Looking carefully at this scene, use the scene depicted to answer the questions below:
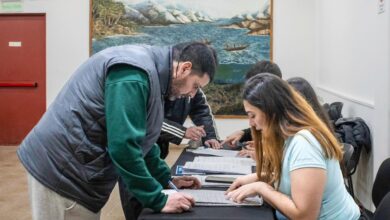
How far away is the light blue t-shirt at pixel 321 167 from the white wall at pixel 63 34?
4.83m

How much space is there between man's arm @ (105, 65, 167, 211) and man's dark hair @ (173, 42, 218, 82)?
174 millimetres

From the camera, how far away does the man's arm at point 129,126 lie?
1.25m

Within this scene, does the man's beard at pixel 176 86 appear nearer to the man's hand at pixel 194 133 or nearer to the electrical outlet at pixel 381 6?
the man's hand at pixel 194 133

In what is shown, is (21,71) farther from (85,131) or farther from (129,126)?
(129,126)

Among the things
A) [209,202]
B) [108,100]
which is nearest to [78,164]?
[108,100]

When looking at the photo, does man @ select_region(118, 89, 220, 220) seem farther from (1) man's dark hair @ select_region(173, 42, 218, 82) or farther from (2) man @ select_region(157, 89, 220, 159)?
(1) man's dark hair @ select_region(173, 42, 218, 82)

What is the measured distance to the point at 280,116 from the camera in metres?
1.41

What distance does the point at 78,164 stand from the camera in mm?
1380

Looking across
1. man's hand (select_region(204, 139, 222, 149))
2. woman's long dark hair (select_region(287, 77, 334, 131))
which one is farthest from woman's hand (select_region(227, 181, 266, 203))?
man's hand (select_region(204, 139, 222, 149))

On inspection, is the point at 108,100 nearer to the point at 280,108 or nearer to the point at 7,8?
the point at 280,108

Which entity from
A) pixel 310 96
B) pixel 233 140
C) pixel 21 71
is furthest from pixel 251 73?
pixel 21 71

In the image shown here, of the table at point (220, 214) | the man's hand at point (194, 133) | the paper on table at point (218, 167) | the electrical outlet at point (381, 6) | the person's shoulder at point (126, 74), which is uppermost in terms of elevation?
the electrical outlet at point (381, 6)

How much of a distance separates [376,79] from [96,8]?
4.03 meters

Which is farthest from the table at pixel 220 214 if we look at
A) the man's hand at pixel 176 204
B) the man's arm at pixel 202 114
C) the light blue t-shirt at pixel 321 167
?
the man's arm at pixel 202 114
